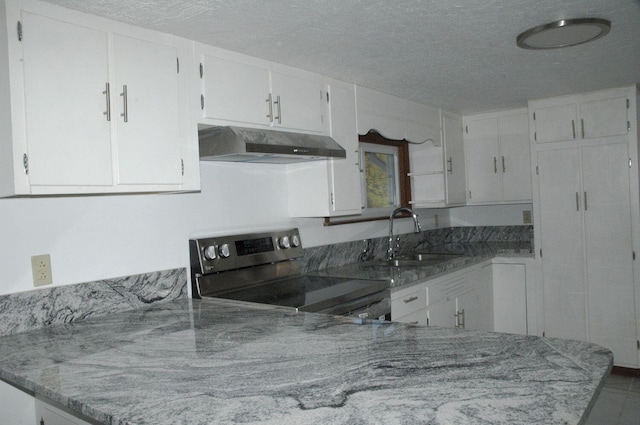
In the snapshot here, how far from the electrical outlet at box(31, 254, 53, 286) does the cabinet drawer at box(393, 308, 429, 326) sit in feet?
5.87

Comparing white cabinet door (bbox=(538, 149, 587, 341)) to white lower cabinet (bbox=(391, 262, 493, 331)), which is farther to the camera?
white cabinet door (bbox=(538, 149, 587, 341))

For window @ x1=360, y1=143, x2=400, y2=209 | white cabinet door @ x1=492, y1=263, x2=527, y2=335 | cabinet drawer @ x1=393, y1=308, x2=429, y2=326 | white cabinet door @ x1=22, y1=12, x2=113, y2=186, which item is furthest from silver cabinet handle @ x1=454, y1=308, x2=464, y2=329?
white cabinet door @ x1=22, y1=12, x2=113, y2=186

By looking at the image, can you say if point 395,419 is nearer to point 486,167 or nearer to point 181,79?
point 181,79

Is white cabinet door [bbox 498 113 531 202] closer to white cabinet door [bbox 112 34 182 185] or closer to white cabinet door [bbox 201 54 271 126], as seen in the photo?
white cabinet door [bbox 201 54 271 126]

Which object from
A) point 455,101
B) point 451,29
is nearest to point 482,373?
point 451,29

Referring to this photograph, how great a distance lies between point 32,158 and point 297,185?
165 cm

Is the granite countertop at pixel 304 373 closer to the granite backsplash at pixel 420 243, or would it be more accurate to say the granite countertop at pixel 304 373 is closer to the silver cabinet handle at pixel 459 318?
the granite backsplash at pixel 420 243

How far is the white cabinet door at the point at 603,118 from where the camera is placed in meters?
3.70

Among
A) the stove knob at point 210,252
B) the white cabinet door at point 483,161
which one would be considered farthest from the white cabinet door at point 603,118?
the stove knob at point 210,252

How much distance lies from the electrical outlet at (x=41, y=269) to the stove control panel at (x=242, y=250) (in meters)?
0.69

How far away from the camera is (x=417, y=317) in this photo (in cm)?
308

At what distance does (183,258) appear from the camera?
8.27ft

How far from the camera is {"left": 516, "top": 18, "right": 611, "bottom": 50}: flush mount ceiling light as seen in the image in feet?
7.22

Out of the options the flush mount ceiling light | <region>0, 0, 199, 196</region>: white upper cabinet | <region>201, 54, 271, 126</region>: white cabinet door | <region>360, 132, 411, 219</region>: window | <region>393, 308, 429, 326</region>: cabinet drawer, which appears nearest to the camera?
<region>0, 0, 199, 196</region>: white upper cabinet
